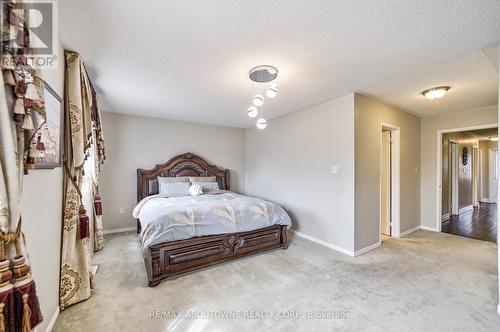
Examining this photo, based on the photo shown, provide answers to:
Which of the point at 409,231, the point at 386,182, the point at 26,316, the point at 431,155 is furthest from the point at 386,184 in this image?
the point at 26,316

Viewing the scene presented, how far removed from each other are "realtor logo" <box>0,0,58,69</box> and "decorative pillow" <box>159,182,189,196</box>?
8.92 feet

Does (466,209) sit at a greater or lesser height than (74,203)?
lesser

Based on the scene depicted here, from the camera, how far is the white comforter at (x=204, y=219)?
7.97 feet

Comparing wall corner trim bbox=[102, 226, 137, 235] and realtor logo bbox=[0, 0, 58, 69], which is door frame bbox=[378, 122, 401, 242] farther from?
wall corner trim bbox=[102, 226, 137, 235]

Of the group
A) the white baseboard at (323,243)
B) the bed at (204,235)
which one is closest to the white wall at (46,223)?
the bed at (204,235)

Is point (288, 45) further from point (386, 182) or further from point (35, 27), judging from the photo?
point (386, 182)

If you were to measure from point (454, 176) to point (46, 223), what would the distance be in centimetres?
753

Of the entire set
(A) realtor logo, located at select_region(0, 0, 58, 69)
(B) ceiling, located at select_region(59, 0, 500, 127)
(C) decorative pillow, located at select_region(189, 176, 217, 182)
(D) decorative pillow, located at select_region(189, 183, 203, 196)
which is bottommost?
(D) decorative pillow, located at select_region(189, 183, 203, 196)

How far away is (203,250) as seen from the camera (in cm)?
265

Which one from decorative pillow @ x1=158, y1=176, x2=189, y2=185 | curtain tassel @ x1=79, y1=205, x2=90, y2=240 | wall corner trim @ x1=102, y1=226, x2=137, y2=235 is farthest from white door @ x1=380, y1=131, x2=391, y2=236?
wall corner trim @ x1=102, y1=226, x2=137, y2=235

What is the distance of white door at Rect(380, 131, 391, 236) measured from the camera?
4.04 metres

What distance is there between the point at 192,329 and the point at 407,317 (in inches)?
70.3

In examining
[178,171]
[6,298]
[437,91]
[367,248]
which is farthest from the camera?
[178,171]

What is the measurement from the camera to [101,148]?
3.23 metres
